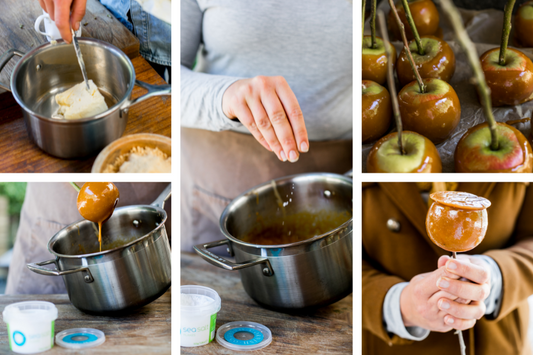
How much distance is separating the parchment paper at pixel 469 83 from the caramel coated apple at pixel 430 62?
2cm

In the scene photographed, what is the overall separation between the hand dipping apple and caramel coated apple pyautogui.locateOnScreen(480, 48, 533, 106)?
637 mm

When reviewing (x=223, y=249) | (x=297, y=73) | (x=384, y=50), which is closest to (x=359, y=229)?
(x=384, y=50)

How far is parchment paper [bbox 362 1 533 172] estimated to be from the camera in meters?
0.59

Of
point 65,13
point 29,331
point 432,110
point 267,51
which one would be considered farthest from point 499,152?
point 29,331

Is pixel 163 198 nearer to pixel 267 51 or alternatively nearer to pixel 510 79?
pixel 267 51

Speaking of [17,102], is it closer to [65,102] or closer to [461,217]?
[65,102]

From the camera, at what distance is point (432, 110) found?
57 cm

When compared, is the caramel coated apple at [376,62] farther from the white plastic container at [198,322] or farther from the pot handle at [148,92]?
the white plastic container at [198,322]

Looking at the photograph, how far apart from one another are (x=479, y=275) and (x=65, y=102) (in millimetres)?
704

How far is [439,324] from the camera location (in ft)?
2.19

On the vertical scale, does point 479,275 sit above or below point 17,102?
below

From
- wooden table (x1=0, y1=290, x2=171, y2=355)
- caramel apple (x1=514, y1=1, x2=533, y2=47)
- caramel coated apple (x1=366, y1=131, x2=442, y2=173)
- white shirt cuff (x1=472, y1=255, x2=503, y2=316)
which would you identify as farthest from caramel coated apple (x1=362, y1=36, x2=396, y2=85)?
wooden table (x1=0, y1=290, x2=171, y2=355)

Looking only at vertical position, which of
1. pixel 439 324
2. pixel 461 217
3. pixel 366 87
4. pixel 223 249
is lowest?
pixel 223 249

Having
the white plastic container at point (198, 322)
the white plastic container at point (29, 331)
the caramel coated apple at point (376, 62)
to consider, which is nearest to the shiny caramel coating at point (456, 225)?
the caramel coated apple at point (376, 62)
